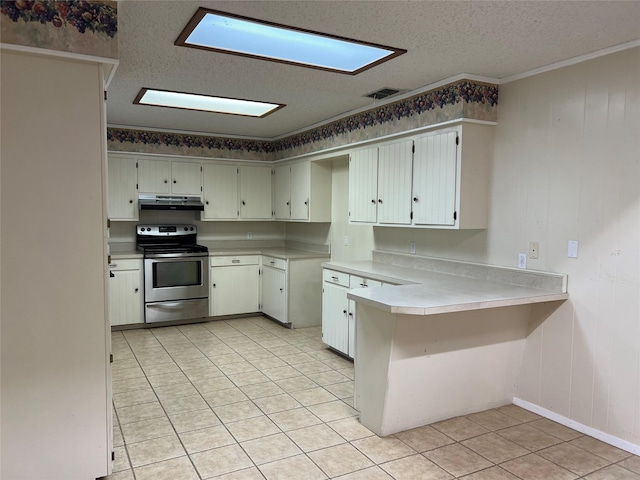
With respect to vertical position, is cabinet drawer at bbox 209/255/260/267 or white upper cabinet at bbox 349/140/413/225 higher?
white upper cabinet at bbox 349/140/413/225

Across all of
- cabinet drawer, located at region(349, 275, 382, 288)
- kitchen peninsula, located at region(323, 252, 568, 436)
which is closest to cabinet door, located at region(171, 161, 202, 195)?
cabinet drawer, located at region(349, 275, 382, 288)

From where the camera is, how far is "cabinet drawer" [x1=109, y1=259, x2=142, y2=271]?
17.2ft

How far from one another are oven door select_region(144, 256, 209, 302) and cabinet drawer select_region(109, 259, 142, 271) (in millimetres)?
90

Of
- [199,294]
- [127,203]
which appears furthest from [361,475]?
[127,203]

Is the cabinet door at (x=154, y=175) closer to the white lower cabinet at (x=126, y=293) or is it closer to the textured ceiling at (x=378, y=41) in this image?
the white lower cabinet at (x=126, y=293)

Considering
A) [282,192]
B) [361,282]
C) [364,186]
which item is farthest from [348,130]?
[282,192]

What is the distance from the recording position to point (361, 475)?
245 centimetres

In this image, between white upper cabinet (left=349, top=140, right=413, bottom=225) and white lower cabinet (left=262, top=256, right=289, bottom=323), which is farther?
white lower cabinet (left=262, top=256, right=289, bottom=323)

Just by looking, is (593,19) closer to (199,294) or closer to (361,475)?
(361,475)

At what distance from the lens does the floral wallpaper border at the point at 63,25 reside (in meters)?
2.00

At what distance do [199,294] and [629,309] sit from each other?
4422mm

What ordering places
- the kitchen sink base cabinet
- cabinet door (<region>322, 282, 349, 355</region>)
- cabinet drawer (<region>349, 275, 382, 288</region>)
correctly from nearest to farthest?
1. the kitchen sink base cabinet
2. cabinet drawer (<region>349, 275, 382, 288</region>)
3. cabinet door (<region>322, 282, 349, 355</region>)

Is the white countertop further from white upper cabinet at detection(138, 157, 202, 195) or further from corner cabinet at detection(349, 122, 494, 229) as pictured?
white upper cabinet at detection(138, 157, 202, 195)

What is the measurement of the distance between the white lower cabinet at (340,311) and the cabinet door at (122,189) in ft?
8.71
